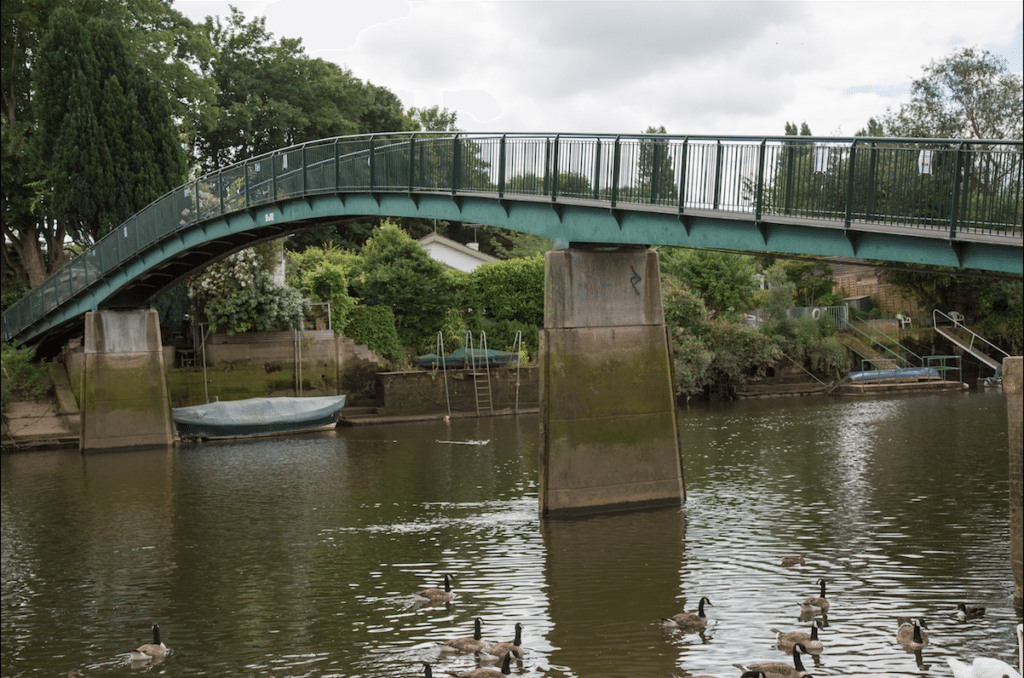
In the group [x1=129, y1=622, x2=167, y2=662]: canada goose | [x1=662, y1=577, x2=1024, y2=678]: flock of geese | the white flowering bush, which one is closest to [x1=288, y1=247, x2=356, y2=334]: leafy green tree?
the white flowering bush

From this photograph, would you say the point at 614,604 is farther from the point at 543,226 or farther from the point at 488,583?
the point at 543,226

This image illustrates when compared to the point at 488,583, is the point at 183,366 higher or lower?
higher

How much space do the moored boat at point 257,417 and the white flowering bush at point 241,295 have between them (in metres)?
3.52

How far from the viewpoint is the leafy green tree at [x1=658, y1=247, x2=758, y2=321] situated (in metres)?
48.1

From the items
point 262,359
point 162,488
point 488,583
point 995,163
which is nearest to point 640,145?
point 995,163

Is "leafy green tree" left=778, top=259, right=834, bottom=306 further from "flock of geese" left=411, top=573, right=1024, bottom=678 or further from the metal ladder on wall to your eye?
"flock of geese" left=411, top=573, right=1024, bottom=678

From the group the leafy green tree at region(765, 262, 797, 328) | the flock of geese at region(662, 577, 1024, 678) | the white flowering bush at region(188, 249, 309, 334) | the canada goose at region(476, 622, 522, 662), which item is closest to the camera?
the flock of geese at region(662, 577, 1024, 678)

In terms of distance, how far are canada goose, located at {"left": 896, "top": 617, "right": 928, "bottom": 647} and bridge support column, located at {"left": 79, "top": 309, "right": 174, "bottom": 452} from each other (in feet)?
85.4

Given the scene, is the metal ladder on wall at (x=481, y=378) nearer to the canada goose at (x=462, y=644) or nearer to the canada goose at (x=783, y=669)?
the canada goose at (x=462, y=644)

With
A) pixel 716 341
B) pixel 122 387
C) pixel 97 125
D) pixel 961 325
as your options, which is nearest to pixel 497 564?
pixel 122 387

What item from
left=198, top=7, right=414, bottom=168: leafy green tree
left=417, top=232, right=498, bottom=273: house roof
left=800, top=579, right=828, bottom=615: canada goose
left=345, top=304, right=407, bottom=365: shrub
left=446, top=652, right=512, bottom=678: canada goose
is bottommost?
left=446, top=652, right=512, bottom=678: canada goose

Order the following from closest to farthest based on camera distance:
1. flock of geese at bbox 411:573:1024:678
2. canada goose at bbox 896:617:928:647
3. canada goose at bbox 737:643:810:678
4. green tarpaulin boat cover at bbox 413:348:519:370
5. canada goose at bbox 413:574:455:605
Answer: flock of geese at bbox 411:573:1024:678 < canada goose at bbox 737:643:810:678 < canada goose at bbox 896:617:928:647 < canada goose at bbox 413:574:455:605 < green tarpaulin boat cover at bbox 413:348:519:370

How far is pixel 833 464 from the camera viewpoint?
71.4 ft

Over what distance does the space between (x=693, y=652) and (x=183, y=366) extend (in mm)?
29553
